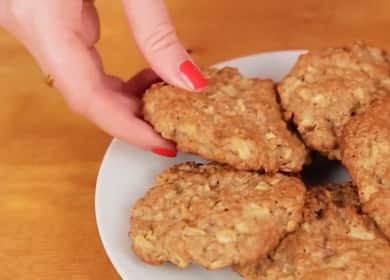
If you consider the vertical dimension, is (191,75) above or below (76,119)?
above

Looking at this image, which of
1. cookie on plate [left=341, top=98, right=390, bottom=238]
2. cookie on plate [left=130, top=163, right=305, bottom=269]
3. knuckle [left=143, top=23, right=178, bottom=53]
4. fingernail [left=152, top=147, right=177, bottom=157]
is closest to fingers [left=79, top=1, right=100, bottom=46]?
knuckle [left=143, top=23, right=178, bottom=53]

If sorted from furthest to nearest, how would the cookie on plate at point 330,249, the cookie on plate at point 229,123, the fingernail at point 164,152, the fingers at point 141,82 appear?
the fingers at point 141,82
the fingernail at point 164,152
the cookie on plate at point 229,123
the cookie on plate at point 330,249

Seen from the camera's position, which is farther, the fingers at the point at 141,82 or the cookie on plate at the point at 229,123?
the fingers at the point at 141,82

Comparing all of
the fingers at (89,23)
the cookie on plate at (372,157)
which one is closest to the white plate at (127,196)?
the cookie on plate at (372,157)

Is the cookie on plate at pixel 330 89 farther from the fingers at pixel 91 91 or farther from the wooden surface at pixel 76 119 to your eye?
the wooden surface at pixel 76 119

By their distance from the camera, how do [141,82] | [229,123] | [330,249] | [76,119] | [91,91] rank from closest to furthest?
[330,249]
[229,123]
[91,91]
[141,82]
[76,119]

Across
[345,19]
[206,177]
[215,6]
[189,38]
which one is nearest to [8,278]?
[206,177]

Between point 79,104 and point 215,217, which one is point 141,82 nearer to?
point 79,104

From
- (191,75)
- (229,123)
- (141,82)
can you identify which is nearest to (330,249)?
(229,123)

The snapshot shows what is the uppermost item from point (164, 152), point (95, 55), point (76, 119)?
point (95, 55)
